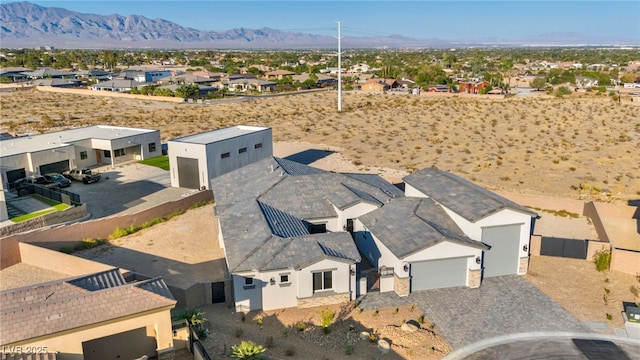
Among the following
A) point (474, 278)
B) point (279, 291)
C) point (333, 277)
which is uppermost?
point (333, 277)

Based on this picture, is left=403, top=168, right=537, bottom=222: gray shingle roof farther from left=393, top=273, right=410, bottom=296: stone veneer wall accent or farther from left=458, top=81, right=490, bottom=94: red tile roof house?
left=458, top=81, right=490, bottom=94: red tile roof house

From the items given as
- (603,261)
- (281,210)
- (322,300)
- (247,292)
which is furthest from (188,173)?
(603,261)

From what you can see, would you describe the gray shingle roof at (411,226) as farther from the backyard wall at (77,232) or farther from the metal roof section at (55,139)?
the metal roof section at (55,139)

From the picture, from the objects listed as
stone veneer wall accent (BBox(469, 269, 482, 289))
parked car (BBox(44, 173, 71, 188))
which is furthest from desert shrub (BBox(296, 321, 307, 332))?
parked car (BBox(44, 173, 71, 188))

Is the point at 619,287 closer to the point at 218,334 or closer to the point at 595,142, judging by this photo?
the point at 218,334

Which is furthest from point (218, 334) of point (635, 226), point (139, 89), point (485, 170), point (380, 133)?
point (139, 89)

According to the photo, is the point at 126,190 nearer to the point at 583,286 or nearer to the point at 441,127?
the point at 583,286
